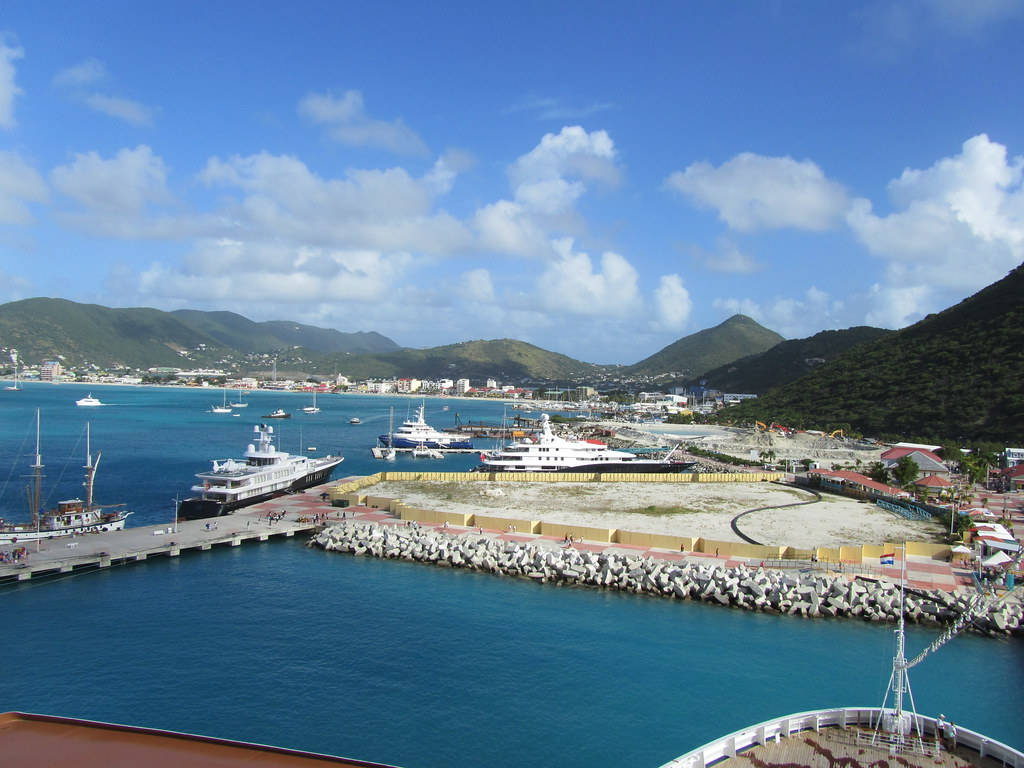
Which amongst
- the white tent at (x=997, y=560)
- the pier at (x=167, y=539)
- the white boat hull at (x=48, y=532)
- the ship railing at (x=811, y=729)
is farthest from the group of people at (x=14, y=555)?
the white tent at (x=997, y=560)

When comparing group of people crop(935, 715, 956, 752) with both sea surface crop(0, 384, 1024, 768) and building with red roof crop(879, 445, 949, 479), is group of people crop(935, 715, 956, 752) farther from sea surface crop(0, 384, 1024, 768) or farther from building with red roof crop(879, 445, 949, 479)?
building with red roof crop(879, 445, 949, 479)

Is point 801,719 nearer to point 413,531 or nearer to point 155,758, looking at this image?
point 155,758

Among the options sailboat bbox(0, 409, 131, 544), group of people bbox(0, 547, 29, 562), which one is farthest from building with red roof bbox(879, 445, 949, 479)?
group of people bbox(0, 547, 29, 562)

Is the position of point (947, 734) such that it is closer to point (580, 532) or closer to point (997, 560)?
point (997, 560)

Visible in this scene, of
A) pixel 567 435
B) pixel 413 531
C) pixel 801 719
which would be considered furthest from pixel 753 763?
pixel 567 435

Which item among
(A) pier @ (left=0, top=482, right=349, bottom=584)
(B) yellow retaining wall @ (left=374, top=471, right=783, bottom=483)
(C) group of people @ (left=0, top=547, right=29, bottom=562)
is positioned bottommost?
(A) pier @ (left=0, top=482, right=349, bottom=584)

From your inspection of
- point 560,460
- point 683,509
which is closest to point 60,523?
point 683,509
